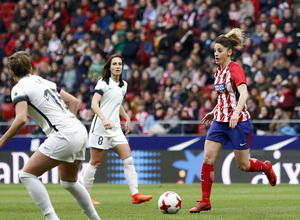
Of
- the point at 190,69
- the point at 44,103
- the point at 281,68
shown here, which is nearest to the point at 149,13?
the point at 190,69

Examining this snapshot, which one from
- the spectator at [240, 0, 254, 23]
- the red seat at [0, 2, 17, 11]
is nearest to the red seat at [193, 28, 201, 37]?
the spectator at [240, 0, 254, 23]

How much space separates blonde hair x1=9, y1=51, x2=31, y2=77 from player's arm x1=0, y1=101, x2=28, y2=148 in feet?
1.29

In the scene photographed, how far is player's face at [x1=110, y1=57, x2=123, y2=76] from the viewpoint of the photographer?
35.5 feet

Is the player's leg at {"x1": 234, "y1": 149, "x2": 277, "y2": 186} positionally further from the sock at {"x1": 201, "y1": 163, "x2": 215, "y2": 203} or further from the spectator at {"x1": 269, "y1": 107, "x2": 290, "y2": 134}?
the spectator at {"x1": 269, "y1": 107, "x2": 290, "y2": 134}

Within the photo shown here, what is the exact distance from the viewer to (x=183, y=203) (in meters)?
10.6

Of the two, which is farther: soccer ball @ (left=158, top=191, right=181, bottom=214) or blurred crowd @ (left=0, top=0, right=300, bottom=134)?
blurred crowd @ (left=0, top=0, right=300, bottom=134)

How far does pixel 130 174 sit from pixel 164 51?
10.1 m

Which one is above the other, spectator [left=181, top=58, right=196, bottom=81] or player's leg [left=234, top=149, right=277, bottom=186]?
spectator [left=181, top=58, right=196, bottom=81]

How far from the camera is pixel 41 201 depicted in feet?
22.4

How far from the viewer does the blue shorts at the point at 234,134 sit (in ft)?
29.6

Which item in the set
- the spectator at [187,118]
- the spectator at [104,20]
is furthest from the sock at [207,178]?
the spectator at [104,20]

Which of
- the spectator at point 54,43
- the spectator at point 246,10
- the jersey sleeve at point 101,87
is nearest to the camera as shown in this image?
the jersey sleeve at point 101,87

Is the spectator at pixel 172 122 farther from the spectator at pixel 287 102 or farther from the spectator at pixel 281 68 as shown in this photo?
the spectator at pixel 281 68

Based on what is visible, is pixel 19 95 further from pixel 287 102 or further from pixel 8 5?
pixel 8 5
